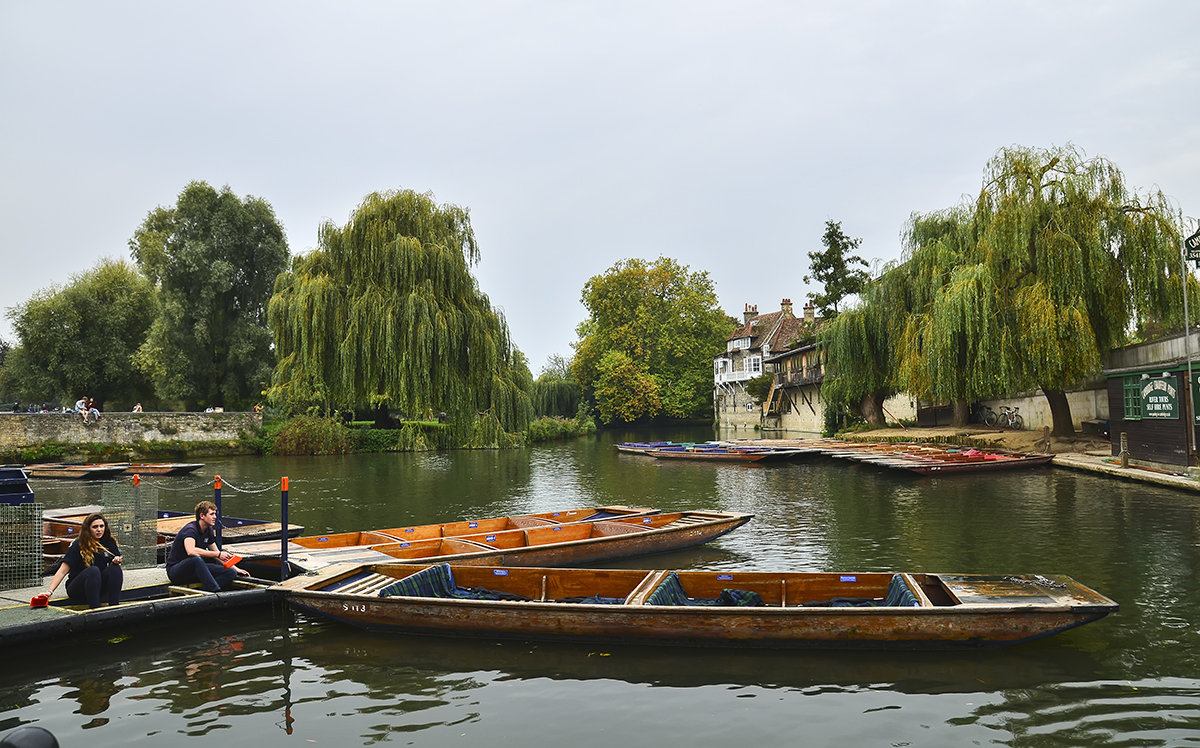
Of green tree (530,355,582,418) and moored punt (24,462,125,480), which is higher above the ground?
green tree (530,355,582,418)

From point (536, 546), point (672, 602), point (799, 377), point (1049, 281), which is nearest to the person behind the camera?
point (672, 602)

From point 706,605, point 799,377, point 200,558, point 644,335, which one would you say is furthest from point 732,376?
point 200,558

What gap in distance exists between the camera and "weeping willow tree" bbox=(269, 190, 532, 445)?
87.4ft

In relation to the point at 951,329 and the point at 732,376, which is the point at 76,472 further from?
the point at 732,376

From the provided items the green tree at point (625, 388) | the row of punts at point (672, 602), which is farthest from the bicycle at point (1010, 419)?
the green tree at point (625, 388)

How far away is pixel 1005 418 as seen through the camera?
3312 cm

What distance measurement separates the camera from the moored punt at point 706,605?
7.14m

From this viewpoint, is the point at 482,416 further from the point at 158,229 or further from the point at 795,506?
the point at 158,229

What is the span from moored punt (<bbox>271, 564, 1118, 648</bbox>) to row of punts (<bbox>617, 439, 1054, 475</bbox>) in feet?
50.7

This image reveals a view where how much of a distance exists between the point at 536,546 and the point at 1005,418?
28.4 m

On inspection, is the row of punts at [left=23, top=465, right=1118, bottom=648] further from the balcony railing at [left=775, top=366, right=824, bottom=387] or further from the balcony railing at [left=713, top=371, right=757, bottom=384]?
the balcony railing at [left=713, top=371, right=757, bottom=384]

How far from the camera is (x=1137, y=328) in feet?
79.4

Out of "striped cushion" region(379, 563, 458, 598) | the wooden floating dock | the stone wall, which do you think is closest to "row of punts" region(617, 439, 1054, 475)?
the wooden floating dock

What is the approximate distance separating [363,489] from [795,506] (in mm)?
12218
